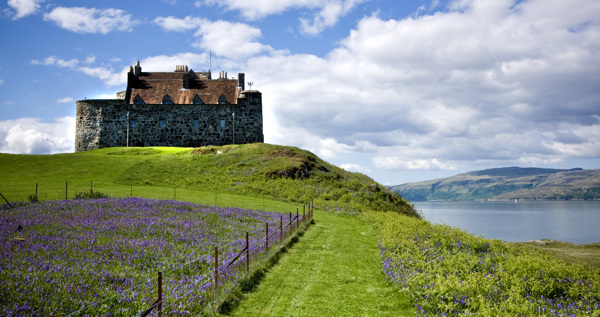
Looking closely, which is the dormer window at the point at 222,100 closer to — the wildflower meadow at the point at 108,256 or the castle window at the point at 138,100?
the castle window at the point at 138,100

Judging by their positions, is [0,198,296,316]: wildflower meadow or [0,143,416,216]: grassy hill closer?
[0,198,296,316]: wildflower meadow

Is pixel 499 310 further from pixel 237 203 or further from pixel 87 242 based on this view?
pixel 237 203

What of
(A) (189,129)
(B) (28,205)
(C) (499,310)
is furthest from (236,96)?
(C) (499,310)

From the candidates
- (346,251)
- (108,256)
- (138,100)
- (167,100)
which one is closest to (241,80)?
(167,100)

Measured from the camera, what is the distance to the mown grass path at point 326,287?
45.2 ft

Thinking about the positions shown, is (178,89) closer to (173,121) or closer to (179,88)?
(179,88)

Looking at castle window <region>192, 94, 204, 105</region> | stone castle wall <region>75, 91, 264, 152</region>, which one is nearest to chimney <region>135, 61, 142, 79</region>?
stone castle wall <region>75, 91, 264, 152</region>

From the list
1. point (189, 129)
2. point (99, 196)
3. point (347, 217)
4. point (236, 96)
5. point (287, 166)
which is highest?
point (236, 96)

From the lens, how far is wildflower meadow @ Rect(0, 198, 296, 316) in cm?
1113

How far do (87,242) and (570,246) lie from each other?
129 ft

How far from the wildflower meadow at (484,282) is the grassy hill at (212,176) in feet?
76.4

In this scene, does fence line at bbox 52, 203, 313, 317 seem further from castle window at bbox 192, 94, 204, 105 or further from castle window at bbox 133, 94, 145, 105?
castle window at bbox 133, 94, 145, 105

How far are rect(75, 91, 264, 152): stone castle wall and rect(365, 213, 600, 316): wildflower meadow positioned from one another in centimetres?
6588

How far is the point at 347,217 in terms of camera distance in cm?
4172
